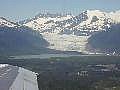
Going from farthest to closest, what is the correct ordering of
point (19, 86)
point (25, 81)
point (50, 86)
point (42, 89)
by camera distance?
point (50, 86)
point (42, 89)
point (25, 81)
point (19, 86)

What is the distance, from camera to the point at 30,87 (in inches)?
2992

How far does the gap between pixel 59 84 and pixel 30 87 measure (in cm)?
10063

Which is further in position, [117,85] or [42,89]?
[117,85]

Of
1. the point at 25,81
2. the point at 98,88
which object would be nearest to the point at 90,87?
the point at 98,88

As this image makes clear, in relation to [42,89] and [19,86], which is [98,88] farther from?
[19,86]

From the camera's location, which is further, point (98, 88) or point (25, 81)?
point (98, 88)

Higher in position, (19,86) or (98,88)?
(19,86)

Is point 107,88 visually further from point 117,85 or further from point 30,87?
point 30,87

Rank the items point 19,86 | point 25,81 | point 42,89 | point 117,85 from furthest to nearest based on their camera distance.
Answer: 1. point 117,85
2. point 42,89
3. point 25,81
4. point 19,86

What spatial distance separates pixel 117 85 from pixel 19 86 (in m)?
122

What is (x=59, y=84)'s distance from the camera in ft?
577

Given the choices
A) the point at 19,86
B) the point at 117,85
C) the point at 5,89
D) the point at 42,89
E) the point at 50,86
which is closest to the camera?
the point at 5,89

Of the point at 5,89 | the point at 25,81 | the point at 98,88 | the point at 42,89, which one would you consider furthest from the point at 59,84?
the point at 5,89

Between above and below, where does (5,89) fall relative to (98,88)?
above
